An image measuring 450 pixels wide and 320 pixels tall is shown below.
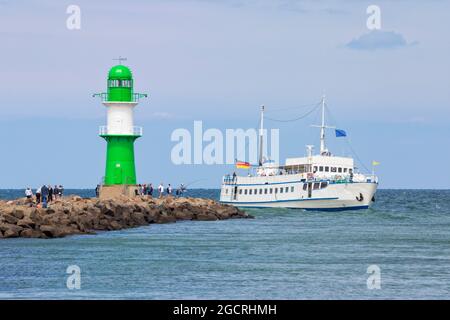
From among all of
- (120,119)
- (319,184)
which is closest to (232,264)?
(120,119)

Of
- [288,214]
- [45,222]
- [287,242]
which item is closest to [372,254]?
[287,242]

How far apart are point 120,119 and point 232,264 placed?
89.0ft

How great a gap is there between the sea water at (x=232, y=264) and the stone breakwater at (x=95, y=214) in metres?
1.23

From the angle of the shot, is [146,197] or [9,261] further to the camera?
[146,197]

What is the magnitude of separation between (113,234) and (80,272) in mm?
16299

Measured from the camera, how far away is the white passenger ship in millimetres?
72875

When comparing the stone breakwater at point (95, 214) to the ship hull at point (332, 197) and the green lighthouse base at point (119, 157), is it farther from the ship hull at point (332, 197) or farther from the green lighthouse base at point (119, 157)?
the ship hull at point (332, 197)

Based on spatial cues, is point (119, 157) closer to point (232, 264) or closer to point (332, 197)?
point (332, 197)

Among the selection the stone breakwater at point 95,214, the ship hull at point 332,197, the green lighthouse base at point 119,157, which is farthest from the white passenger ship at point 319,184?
the green lighthouse base at point 119,157

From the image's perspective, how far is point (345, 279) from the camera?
1184 inches

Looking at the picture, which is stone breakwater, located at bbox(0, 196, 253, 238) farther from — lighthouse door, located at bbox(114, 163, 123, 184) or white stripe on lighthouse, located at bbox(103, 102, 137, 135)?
white stripe on lighthouse, located at bbox(103, 102, 137, 135)
